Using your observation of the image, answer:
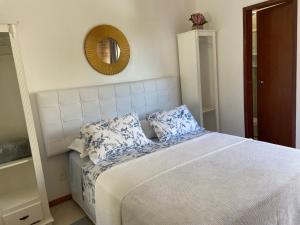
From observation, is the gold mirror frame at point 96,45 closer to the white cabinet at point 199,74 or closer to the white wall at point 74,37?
the white wall at point 74,37

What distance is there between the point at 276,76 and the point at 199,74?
108cm

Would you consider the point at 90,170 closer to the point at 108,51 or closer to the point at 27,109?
the point at 27,109

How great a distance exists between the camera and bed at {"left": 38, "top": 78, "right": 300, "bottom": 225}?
136 centimetres

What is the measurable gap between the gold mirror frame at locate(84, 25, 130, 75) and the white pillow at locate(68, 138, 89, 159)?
0.83 m

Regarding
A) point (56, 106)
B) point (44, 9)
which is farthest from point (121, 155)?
point (44, 9)

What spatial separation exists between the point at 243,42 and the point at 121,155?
2.18 m

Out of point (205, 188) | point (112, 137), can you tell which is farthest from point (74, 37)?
point (205, 188)

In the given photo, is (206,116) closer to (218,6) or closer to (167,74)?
(167,74)

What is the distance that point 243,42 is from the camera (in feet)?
10.6

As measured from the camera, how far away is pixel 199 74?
10.9ft

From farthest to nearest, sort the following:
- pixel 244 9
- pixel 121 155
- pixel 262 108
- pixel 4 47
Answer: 1. pixel 262 108
2. pixel 244 9
3. pixel 121 155
4. pixel 4 47

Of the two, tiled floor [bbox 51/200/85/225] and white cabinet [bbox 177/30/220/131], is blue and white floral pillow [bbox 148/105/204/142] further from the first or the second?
tiled floor [bbox 51/200/85/225]

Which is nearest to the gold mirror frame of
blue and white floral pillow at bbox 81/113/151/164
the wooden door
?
blue and white floral pillow at bbox 81/113/151/164

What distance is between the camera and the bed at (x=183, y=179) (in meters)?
1.36
